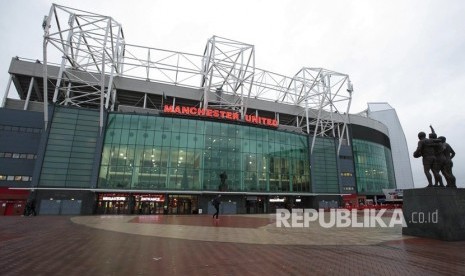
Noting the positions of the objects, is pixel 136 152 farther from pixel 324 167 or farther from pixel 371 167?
pixel 371 167

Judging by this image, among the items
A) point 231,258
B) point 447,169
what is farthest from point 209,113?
point 231,258

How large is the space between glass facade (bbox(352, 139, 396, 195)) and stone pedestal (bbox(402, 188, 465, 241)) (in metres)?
63.9

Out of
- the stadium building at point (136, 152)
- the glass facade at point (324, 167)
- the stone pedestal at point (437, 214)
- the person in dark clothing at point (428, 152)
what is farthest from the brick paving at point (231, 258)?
the glass facade at point (324, 167)

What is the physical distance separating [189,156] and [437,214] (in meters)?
35.4

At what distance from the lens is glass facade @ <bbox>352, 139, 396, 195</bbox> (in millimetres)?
75938

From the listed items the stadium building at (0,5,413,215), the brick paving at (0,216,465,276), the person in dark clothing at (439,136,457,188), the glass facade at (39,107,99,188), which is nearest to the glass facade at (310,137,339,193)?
the stadium building at (0,5,413,215)

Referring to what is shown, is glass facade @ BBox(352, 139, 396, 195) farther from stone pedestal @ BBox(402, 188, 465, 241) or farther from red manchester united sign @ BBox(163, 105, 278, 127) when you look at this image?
stone pedestal @ BBox(402, 188, 465, 241)

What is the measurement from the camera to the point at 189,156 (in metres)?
44.2

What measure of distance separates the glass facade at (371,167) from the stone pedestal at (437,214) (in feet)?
210

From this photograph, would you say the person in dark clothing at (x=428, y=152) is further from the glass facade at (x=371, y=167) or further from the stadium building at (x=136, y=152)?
the glass facade at (x=371, y=167)

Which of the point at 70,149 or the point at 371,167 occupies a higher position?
the point at 371,167

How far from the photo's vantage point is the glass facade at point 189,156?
41.3 m

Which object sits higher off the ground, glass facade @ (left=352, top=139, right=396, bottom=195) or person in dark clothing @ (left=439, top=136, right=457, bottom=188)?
glass facade @ (left=352, top=139, right=396, bottom=195)

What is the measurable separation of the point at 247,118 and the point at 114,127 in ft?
77.4
